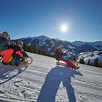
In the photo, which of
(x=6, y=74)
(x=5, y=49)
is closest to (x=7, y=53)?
(x=5, y=49)

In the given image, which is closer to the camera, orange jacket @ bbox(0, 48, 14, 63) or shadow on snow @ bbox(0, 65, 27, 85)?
shadow on snow @ bbox(0, 65, 27, 85)

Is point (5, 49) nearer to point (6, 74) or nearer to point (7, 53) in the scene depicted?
point (7, 53)

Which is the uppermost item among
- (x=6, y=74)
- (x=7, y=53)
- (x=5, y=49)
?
(x=5, y=49)

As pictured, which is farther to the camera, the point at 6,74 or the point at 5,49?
the point at 5,49

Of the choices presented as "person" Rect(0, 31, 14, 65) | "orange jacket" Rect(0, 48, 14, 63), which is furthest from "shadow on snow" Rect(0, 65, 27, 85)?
"person" Rect(0, 31, 14, 65)

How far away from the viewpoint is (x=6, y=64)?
21.8ft

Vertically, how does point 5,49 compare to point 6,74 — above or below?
above

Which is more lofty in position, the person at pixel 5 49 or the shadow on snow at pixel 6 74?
the person at pixel 5 49

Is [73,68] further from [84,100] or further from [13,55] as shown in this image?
[84,100]

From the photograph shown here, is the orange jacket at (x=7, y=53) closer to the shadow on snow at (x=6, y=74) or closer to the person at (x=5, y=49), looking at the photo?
the person at (x=5, y=49)

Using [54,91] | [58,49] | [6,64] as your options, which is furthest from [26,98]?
[58,49]

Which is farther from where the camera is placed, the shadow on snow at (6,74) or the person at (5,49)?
the person at (5,49)

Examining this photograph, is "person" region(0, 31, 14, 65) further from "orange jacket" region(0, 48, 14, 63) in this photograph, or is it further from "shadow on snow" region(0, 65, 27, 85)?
"shadow on snow" region(0, 65, 27, 85)

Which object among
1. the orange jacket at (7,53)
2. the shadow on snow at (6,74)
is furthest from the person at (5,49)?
the shadow on snow at (6,74)
